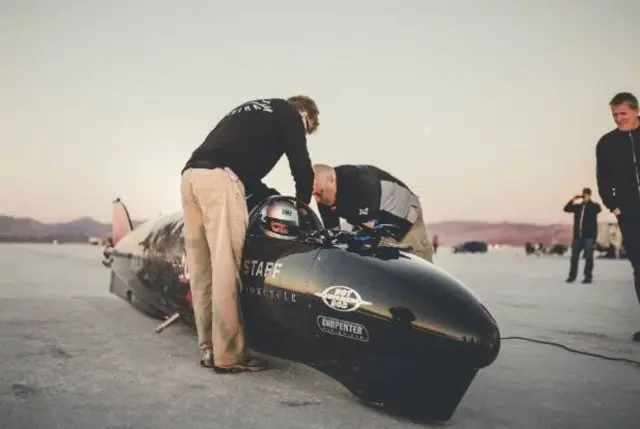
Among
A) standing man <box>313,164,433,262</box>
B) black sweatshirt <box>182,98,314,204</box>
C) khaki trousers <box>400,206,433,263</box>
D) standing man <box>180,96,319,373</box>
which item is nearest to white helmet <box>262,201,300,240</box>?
standing man <box>180,96,319,373</box>

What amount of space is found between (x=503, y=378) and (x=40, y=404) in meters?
3.04

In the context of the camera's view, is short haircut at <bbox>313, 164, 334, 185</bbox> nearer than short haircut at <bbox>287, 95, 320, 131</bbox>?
No

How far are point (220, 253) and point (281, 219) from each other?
579 mm

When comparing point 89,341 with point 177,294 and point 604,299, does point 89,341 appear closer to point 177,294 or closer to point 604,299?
point 177,294

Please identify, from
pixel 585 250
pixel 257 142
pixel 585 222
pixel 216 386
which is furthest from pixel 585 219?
pixel 216 386

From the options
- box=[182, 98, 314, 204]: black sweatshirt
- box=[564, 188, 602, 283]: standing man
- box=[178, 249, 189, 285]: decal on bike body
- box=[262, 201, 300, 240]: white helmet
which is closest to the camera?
box=[182, 98, 314, 204]: black sweatshirt

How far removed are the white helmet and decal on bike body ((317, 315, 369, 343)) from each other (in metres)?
1.02

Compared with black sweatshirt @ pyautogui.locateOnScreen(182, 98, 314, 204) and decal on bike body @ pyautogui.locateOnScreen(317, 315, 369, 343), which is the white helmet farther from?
decal on bike body @ pyautogui.locateOnScreen(317, 315, 369, 343)

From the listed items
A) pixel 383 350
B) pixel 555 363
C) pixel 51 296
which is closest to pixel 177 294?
pixel 383 350

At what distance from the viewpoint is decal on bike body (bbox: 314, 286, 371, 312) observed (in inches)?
122

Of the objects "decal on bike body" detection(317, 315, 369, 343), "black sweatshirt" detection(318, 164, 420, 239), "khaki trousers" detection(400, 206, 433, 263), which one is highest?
"black sweatshirt" detection(318, 164, 420, 239)

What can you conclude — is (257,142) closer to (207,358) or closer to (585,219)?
(207,358)

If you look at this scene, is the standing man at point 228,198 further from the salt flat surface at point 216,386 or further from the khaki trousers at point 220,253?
the salt flat surface at point 216,386

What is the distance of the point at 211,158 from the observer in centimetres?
397
